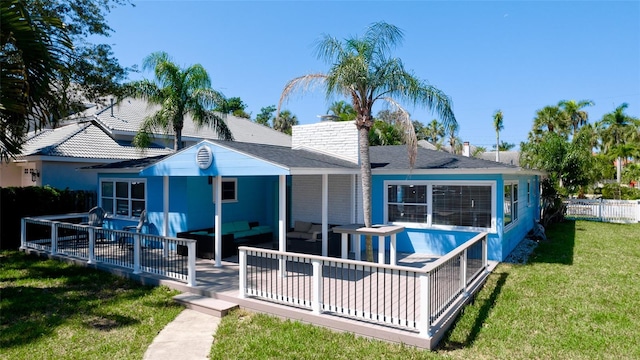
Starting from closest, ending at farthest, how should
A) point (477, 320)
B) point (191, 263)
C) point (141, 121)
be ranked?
point (477, 320)
point (191, 263)
point (141, 121)

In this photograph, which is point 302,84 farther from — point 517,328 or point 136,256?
point 517,328

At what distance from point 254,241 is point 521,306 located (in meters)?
7.56

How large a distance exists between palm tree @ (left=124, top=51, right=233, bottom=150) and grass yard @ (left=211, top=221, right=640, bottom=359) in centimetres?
1131

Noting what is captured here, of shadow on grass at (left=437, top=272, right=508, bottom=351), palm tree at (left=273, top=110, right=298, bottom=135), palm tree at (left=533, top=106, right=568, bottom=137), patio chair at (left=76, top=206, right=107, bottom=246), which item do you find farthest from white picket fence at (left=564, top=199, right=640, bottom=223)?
palm tree at (left=273, top=110, right=298, bottom=135)

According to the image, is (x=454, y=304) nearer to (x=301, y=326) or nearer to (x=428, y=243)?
(x=301, y=326)

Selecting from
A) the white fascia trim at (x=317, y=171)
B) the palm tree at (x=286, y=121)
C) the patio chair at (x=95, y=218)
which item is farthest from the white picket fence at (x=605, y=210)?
the palm tree at (x=286, y=121)

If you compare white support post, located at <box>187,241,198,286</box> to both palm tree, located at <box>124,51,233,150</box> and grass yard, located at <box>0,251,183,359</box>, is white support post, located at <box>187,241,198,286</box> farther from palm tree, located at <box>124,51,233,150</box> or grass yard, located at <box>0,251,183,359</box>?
palm tree, located at <box>124,51,233,150</box>

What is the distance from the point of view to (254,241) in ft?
40.5

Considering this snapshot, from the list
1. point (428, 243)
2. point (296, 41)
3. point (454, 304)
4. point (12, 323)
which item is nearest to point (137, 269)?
point (12, 323)

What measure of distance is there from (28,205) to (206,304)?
10535 mm

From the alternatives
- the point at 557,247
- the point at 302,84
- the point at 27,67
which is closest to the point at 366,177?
the point at 302,84

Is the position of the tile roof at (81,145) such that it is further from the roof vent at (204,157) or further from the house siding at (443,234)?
the house siding at (443,234)

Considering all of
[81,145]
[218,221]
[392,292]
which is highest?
[81,145]

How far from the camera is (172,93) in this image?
16.2 m
